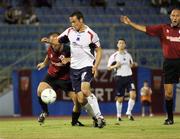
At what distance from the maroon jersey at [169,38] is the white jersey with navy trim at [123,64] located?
4719 millimetres

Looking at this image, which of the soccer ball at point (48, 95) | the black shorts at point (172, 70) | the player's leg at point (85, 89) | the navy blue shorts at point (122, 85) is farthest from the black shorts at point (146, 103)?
the player's leg at point (85, 89)

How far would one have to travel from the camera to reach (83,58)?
45.2 feet

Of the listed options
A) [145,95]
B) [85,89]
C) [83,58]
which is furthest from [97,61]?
[145,95]

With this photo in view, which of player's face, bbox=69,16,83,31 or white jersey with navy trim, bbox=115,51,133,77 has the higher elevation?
player's face, bbox=69,16,83,31

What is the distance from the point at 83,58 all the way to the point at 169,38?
2185 millimetres

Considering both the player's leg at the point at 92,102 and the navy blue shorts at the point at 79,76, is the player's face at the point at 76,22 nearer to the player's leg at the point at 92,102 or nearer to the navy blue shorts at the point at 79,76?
the navy blue shorts at the point at 79,76

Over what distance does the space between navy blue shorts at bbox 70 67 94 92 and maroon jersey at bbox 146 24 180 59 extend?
1.85m

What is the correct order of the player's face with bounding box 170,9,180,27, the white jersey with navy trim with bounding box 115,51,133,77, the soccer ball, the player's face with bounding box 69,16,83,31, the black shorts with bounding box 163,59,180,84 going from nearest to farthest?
1. the player's face with bounding box 69,16,83,31
2. the player's face with bounding box 170,9,180,27
3. the black shorts with bounding box 163,59,180,84
4. the soccer ball
5. the white jersey with navy trim with bounding box 115,51,133,77

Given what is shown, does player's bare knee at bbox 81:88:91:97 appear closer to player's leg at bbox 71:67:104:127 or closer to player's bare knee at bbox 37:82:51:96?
player's leg at bbox 71:67:104:127

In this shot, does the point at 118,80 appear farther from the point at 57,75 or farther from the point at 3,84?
the point at 3,84

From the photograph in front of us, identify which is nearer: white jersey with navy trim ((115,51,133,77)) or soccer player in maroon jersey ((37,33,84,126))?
soccer player in maroon jersey ((37,33,84,126))

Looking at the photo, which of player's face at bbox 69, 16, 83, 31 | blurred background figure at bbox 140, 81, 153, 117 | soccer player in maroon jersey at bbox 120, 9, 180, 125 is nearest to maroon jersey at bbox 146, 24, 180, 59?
soccer player in maroon jersey at bbox 120, 9, 180, 125

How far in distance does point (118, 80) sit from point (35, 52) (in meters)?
8.15

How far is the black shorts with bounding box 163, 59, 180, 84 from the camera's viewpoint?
14469 millimetres
